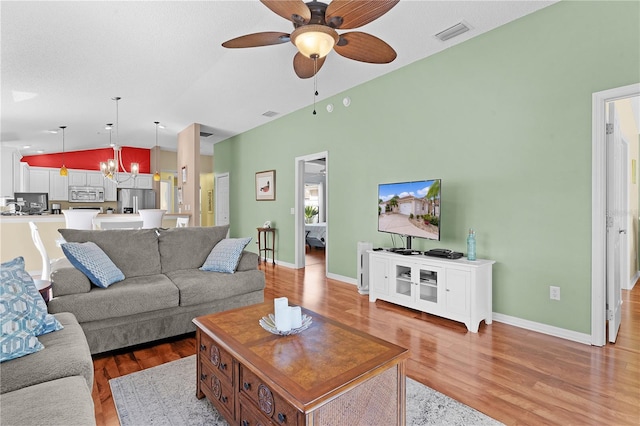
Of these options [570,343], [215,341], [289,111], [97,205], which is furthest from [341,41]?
[97,205]

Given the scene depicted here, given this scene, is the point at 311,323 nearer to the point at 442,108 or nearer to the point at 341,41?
the point at 341,41

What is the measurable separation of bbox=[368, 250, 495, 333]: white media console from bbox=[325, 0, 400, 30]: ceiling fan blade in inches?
90.7

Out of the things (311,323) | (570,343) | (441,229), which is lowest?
(570,343)

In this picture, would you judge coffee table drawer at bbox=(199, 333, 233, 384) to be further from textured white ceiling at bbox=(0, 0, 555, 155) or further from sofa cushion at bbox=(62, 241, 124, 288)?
textured white ceiling at bbox=(0, 0, 555, 155)

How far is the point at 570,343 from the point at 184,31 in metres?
4.55

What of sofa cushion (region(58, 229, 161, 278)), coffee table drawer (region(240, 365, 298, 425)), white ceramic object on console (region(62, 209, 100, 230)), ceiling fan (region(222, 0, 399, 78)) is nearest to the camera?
coffee table drawer (region(240, 365, 298, 425))

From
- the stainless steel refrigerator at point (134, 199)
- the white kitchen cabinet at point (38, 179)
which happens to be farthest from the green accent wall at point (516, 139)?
the white kitchen cabinet at point (38, 179)

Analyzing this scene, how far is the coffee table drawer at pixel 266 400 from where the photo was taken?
1232 millimetres

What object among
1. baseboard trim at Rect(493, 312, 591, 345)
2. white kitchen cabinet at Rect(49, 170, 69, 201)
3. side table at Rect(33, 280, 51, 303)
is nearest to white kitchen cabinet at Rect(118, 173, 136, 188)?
white kitchen cabinet at Rect(49, 170, 69, 201)

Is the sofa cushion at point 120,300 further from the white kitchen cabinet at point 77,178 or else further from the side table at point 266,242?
the white kitchen cabinet at point 77,178

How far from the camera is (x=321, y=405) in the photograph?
3.86ft

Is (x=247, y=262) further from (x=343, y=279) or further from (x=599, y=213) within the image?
(x=599, y=213)

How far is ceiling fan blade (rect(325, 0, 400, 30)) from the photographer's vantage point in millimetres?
1839

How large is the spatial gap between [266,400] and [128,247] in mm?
2491
